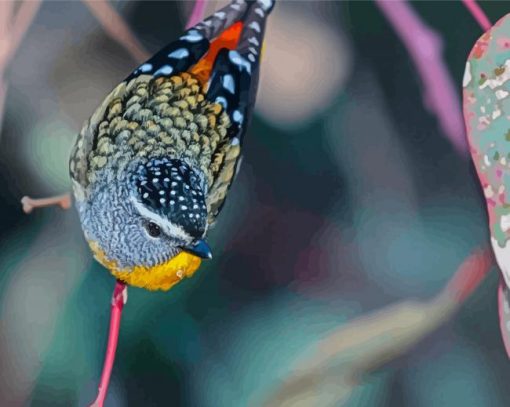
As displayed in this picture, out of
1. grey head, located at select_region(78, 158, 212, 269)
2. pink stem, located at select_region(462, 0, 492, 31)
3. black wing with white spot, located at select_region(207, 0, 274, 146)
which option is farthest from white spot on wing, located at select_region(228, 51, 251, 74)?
pink stem, located at select_region(462, 0, 492, 31)

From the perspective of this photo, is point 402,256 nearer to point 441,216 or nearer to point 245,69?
point 441,216

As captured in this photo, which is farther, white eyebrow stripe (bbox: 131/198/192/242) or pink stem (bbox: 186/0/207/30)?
pink stem (bbox: 186/0/207/30)

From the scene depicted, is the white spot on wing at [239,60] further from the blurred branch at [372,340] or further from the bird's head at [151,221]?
the blurred branch at [372,340]

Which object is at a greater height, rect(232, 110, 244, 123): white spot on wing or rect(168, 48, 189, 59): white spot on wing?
rect(168, 48, 189, 59): white spot on wing

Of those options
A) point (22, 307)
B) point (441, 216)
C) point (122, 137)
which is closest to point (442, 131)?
point (441, 216)

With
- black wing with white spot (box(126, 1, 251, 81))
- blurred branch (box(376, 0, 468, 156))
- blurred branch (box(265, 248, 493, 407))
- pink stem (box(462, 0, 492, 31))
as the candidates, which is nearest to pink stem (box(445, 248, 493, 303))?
blurred branch (box(265, 248, 493, 407))

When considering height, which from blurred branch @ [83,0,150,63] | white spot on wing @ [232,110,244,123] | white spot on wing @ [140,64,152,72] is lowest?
white spot on wing @ [232,110,244,123]

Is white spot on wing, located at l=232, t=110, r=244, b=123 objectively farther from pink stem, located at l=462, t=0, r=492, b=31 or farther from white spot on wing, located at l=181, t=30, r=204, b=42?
pink stem, located at l=462, t=0, r=492, b=31
